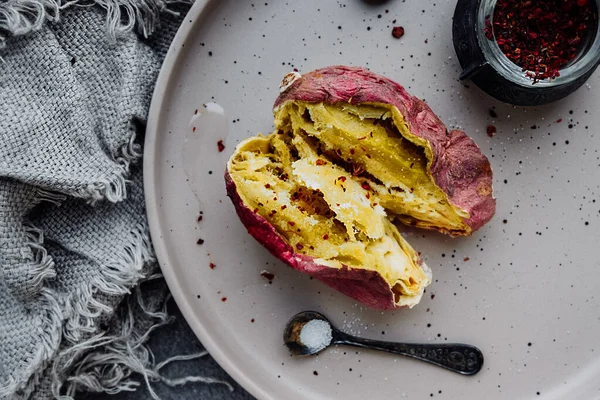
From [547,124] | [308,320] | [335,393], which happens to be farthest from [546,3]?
[335,393]

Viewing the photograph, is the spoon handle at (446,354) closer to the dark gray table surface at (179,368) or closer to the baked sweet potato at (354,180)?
the baked sweet potato at (354,180)

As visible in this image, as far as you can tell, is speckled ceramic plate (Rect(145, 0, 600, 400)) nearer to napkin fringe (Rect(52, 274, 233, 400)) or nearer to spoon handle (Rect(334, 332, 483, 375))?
spoon handle (Rect(334, 332, 483, 375))

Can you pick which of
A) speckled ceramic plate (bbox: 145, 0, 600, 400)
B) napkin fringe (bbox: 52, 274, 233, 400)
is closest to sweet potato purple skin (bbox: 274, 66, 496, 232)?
speckled ceramic plate (bbox: 145, 0, 600, 400)

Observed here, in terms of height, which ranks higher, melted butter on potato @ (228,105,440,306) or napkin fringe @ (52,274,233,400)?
melted butter on potato @ (228,105,440,306)

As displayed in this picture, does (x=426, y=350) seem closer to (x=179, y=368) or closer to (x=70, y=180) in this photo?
(x=179, y=368)

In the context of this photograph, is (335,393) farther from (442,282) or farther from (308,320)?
(442,282)

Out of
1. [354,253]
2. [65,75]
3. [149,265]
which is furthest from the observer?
[149,265]
